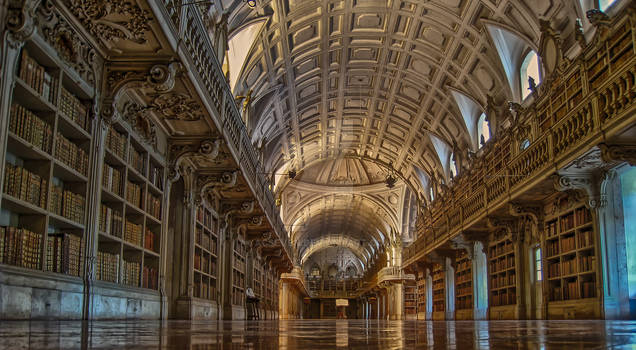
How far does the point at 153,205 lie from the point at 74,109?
3685 mm

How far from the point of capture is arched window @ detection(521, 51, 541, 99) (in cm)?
1670

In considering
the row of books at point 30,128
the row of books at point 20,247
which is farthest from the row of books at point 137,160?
the row of books at point 20,247

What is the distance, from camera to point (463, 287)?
82.1ft

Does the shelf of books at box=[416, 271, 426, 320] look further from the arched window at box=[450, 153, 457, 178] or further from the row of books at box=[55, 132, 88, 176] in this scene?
the row of books at box=[55, 132, 88, 176]

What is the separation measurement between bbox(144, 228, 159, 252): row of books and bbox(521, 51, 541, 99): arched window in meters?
11.4

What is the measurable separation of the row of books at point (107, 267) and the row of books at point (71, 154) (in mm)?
1466

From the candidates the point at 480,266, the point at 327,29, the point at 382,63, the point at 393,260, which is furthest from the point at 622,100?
the point at 393,260

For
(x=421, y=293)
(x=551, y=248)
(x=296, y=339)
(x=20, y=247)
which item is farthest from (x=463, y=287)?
(x=296, y=339)

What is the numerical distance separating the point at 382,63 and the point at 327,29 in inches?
140

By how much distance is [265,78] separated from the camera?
1898 cm

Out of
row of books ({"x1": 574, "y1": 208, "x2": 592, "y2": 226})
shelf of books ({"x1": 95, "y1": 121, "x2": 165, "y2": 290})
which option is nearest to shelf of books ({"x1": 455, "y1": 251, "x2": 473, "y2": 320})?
row of books ({"x1": 574, "y1": 208, "x2": 592, "y2": 226})

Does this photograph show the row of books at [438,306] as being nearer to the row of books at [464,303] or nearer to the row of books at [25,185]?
the row of books at [464,303]

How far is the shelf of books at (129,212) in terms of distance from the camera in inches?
342

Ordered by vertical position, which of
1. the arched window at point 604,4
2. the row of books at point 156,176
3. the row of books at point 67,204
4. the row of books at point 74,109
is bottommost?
the row of books at point 67,204
